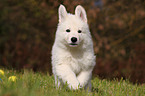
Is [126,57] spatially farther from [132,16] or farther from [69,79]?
[69,79]

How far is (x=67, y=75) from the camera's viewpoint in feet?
12.3

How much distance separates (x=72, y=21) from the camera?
13.1 ft

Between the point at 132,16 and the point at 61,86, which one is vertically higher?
the point at 132,16

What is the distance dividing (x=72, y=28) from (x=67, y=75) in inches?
32.4

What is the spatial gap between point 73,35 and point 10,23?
906 centimetres

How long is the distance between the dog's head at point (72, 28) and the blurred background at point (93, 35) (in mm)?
4753

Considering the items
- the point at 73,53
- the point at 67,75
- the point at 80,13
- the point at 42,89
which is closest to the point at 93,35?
the point at 80,13

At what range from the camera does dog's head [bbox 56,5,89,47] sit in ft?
12.4

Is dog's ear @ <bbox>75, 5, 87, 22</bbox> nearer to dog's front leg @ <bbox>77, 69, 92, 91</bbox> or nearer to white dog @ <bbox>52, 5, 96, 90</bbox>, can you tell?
white dog @ <bbox>52, 5, 96, 90</bbox>

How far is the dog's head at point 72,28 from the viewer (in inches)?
149

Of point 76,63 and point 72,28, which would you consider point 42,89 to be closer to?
point 76,63

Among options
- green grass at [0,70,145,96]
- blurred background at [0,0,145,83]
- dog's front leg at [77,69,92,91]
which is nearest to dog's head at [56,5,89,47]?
dog's front leg at [77,69,92,91]

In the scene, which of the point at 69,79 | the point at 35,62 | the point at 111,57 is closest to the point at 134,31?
the point at 111,57

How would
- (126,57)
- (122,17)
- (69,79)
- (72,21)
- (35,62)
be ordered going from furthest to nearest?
(126,57) → (35,62) → (122,17) → (72,21) → (69,79)
